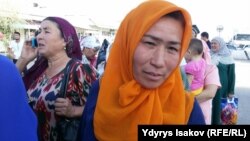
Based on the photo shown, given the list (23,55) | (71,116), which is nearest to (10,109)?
(71,116)

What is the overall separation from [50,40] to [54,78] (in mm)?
299

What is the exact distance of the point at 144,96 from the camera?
1.42m

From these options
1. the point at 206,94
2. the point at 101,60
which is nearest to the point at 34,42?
Answer: the point at 206,94

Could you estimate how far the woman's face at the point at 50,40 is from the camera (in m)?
2.52

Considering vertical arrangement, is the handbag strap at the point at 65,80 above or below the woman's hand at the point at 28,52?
below

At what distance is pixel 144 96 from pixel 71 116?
3.23 ft

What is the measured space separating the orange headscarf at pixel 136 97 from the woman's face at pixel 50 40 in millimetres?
1079

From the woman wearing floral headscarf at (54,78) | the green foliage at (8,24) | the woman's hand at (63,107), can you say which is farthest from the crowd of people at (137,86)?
the green foliage at (8,24)

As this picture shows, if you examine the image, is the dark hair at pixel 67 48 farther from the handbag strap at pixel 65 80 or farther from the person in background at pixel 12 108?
the person in background at pixel 12 108

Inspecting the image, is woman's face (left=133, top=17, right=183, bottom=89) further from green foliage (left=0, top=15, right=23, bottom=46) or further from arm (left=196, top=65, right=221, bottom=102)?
green foliage (left=0, top=15, right=23, bottom=46)

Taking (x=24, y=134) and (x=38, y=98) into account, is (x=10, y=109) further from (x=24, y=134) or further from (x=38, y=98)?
(x=38, y=98)

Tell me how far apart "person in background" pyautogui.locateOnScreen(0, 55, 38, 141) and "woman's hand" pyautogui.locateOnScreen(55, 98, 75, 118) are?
91 centimetres

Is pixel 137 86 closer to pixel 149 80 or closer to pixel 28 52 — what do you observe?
pixel 149 80

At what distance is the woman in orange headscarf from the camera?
4.59ft
